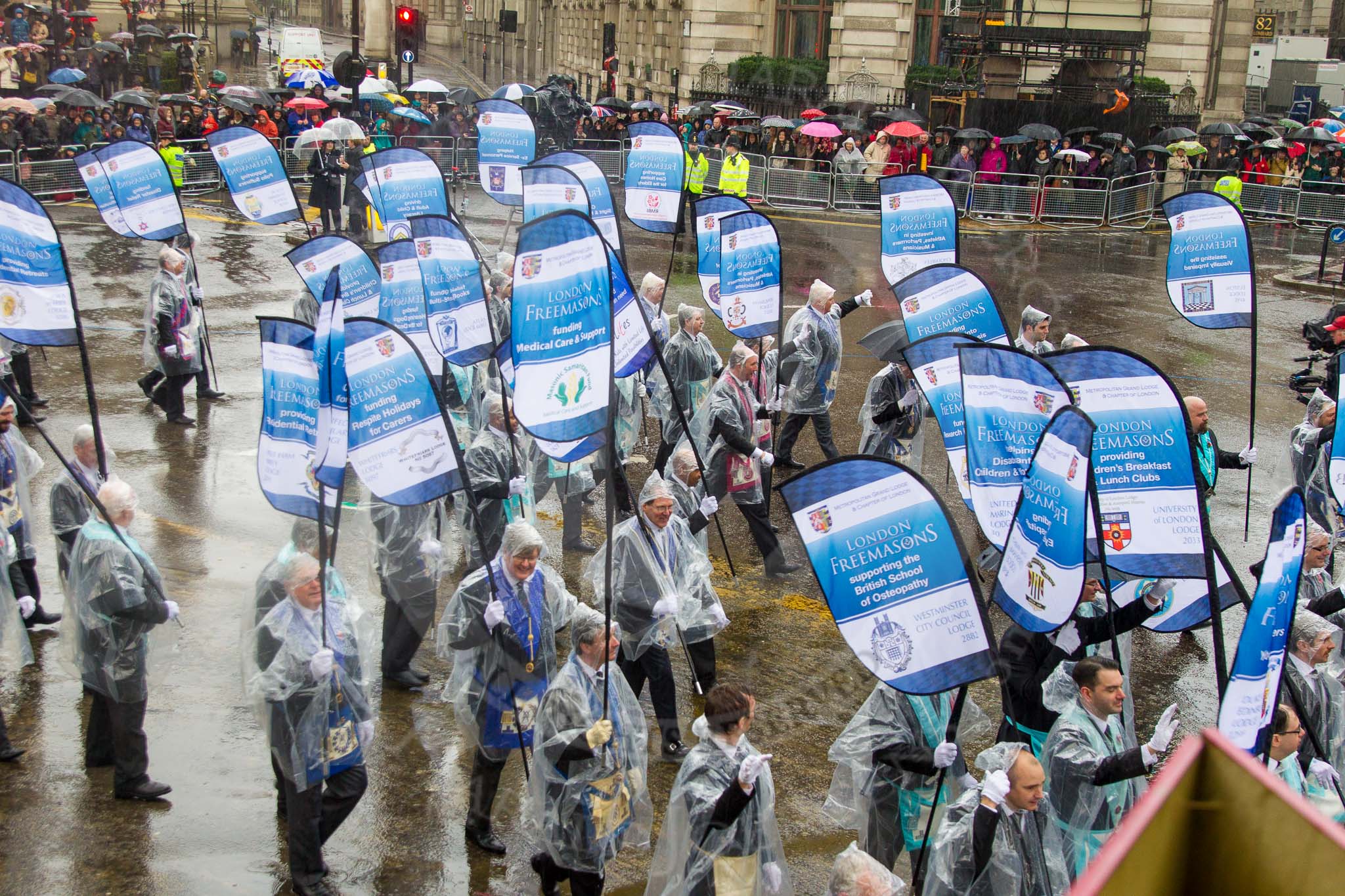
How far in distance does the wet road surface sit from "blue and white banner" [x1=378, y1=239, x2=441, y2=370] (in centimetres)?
148

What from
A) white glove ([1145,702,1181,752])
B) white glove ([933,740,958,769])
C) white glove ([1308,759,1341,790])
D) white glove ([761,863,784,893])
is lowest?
white glove ([761,863,784,893])

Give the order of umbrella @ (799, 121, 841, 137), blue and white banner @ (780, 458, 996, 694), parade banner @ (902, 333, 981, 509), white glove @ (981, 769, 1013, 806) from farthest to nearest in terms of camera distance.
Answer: umbrella @ (799, 121, 841, 137)
parade banner @ (902, 333, 981, 509)
blue and white banner @ (780, 458, 996, 694)
white glove @ (981, 769, 1013, 806)

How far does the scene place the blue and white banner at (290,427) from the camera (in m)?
6.28

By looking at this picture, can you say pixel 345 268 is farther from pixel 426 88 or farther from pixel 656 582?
pixel 426 88

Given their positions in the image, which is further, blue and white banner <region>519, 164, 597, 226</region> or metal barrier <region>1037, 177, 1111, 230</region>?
metal barrier <region>1037, 177, 1111, 230</region>

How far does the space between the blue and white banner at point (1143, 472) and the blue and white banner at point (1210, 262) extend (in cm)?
351

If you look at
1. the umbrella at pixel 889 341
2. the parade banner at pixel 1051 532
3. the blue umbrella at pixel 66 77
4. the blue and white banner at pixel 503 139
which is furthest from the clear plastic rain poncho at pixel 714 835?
the blue umbrella at pixel 66 77

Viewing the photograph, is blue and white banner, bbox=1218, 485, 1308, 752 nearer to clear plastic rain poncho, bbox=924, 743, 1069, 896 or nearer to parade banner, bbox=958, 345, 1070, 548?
clear plastic rain poncho, bbox=924, 743, 1069, 896

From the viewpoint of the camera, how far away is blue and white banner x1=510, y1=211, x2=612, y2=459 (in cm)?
622

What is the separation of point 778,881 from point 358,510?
147 inches

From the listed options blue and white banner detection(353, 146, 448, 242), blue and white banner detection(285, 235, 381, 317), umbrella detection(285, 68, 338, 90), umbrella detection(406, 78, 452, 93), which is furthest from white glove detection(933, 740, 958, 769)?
umbrella detection(285, 68, 338, 90)

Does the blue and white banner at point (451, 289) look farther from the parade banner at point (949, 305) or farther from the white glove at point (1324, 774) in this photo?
Answer: the white glove at point (1324, 774)

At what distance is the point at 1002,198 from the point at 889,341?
650 inches

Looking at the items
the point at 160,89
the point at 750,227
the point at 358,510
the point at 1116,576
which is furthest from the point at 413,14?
the point at 1116,576
